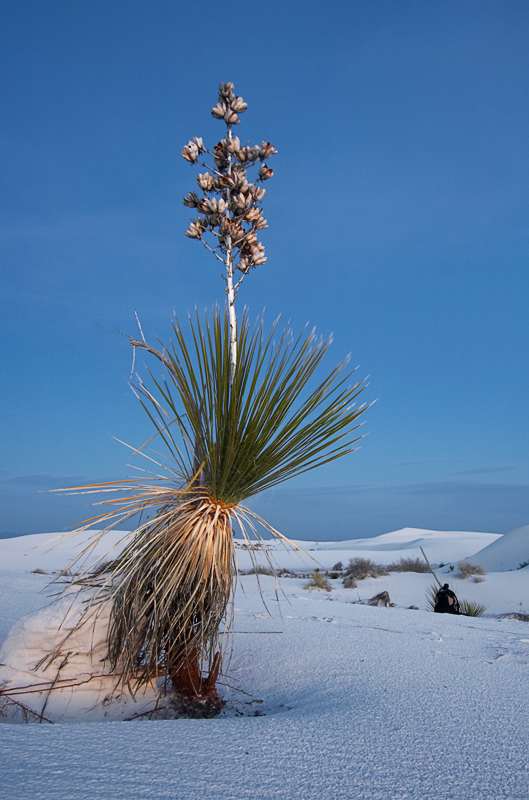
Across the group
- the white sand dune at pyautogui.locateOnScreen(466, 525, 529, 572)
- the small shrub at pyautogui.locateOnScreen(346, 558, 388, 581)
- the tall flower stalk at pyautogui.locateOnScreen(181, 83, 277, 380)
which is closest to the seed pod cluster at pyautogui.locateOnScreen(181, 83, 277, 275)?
the tall flower stalk at pyautogui.locateOnScreen(181, 83, 277, 380)

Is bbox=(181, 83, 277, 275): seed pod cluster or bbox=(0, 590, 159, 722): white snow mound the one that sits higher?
bbox=(181, 83, 277, 275): seed pod cluster

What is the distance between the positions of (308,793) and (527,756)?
2.68ft

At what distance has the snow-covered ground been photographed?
4.48 ft

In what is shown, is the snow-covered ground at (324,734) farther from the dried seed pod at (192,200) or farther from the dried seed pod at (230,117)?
the dried seed pod at (230,117)

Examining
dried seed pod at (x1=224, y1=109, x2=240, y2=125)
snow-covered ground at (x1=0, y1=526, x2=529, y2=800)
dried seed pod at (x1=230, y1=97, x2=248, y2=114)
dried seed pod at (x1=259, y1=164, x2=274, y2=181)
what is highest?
dried seed pod at (x1=230, y1=97, x2=248, y2=114)

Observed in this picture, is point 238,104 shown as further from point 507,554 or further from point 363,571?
point 507,554

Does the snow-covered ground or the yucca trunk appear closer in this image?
the snow-covered ground

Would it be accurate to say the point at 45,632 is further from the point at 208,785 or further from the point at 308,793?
the point at 308,793

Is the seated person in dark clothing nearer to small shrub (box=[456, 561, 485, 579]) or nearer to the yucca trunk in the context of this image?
the yucca trunk

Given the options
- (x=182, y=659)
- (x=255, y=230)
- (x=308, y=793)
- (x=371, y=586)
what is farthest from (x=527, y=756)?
(x=371, y=586)

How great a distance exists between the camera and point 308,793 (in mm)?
1332

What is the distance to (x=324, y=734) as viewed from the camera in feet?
5.89

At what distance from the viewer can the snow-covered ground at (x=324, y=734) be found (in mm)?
1364

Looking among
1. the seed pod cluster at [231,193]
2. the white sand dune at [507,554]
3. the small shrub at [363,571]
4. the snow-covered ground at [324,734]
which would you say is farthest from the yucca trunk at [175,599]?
the white sand dune at [507,554]
